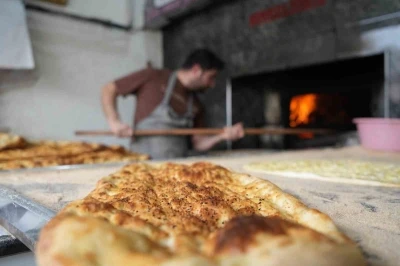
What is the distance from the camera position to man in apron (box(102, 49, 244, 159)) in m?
3.44

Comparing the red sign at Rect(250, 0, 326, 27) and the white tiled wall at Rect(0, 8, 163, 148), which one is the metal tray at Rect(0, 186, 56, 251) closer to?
the red sign at Rect(250, 0, 326, 27)

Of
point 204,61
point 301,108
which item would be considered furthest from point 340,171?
point 301,108

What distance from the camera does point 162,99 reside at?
3525mm

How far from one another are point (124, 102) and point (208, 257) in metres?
4.91

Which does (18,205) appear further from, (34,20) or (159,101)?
(34,20)

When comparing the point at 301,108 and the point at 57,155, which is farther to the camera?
the point at 301,108

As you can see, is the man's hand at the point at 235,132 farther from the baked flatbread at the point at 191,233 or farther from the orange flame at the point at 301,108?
the baked flatbread at the point at 191,233

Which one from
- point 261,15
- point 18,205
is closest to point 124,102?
point 261,15

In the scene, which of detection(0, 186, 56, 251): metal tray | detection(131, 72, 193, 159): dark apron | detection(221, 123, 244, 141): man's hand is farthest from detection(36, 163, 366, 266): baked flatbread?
detection(131, 72, 193, 159): dark apron

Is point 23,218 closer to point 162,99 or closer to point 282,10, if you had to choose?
point 162,99

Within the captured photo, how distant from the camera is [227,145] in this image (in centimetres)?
450

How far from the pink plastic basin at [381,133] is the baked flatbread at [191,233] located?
6.66 ft

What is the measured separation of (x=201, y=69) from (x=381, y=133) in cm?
169

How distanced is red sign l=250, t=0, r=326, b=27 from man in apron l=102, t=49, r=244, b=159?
2.50 ft
